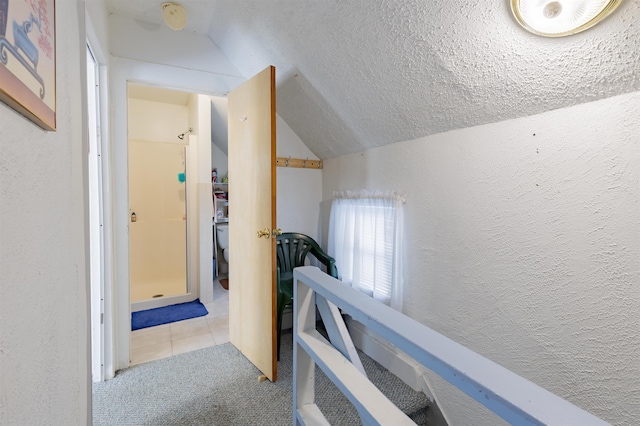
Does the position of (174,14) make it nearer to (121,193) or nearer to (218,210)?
(121,193)

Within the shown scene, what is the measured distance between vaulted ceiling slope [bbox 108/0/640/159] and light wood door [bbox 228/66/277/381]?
0.96 feet

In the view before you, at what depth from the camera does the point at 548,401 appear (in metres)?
0.42

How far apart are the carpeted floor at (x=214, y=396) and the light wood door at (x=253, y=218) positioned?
5.9 inches

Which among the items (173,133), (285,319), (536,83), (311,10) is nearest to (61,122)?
(311,10)

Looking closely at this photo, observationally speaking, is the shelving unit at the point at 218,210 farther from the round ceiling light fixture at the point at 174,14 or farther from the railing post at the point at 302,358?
the railing post at the point at 302,358

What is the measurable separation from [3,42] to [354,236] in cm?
188

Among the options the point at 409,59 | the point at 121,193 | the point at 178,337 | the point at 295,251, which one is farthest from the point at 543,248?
the point at 178,337

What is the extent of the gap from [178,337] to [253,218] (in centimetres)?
129

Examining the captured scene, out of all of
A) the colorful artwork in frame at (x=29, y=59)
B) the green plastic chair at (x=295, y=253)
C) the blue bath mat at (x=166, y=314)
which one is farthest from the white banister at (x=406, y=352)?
the blue bath mat at (x=166, y=314)

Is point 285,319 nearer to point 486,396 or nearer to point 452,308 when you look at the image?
point 452,308

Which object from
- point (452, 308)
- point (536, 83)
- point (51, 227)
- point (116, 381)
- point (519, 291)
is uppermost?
point (536, 83)

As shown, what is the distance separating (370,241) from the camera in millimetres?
2020

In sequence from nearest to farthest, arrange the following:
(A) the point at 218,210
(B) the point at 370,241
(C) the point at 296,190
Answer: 1. (B) the point at 370,241
2. (C) the point at 296,190
3. (A) the point at 218,210

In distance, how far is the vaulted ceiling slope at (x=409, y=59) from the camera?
904mm
